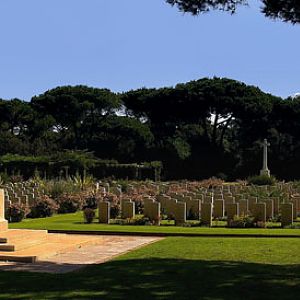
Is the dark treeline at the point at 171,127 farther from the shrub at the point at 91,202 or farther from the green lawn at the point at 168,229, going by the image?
the green lawn at the point at 168,229

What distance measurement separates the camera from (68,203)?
21.9 m

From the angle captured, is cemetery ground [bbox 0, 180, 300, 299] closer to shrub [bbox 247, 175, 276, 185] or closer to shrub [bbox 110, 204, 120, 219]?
shrub [bbox 110, 204, 120, 219]

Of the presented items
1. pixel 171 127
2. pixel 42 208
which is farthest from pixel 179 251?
pixel 171 127

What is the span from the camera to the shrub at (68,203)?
21750 mm

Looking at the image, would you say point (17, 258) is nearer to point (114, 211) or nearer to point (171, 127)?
point (114, 211)

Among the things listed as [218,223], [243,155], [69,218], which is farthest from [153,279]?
[243,155]

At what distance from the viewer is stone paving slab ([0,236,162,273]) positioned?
30.3ft

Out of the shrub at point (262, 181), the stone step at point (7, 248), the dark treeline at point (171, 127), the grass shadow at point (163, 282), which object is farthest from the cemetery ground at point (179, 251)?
the dark treeline at point (171, 127)

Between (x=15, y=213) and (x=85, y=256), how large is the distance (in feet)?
25.1

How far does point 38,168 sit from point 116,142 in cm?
1789

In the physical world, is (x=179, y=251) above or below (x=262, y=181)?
below

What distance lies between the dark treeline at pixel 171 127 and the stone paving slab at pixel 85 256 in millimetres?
39397

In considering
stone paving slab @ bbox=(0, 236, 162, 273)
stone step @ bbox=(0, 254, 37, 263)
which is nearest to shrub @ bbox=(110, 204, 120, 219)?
stone paving slab @ bbox=(0, 236, 162, 273)

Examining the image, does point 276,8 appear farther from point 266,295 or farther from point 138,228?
point 138,228
